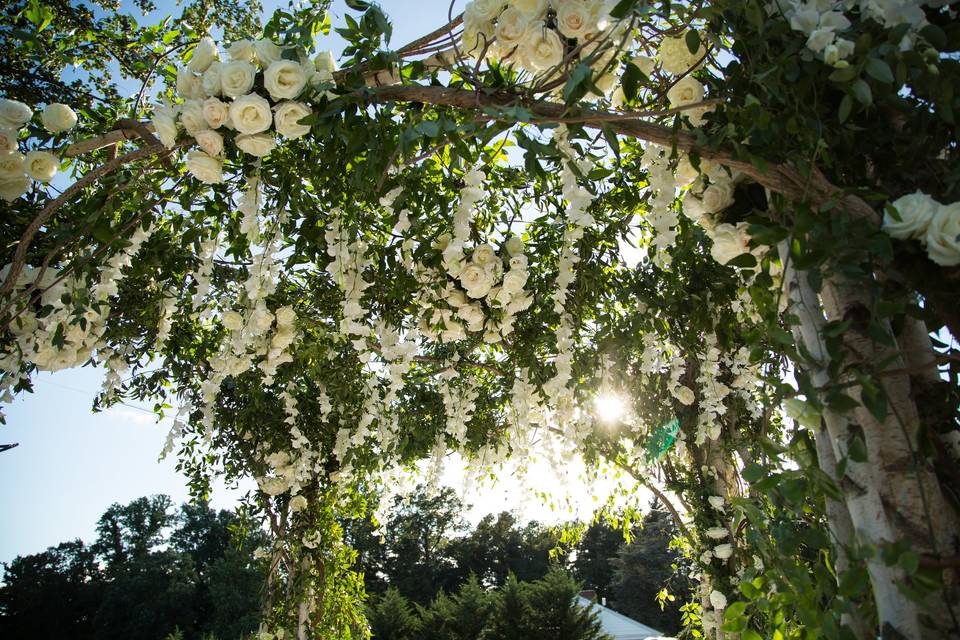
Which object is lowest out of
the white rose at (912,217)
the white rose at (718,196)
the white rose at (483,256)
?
the white rose at (912,217)

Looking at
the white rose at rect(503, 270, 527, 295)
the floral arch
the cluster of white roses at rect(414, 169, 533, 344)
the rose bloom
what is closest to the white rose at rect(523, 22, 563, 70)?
the floral arch

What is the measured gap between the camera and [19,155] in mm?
1623

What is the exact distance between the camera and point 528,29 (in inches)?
53.9

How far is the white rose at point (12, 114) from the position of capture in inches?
62.1

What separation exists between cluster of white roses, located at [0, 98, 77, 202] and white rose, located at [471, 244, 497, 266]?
4.16 feet

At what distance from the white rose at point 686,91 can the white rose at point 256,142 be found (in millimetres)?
1037

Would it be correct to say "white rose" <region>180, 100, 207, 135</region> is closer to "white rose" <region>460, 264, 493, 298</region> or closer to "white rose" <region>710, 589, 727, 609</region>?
"white rose" <region>460, 264, 493, 298</region>

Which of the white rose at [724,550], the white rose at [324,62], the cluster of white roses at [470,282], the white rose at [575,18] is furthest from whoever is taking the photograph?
the white rose at [724,550]

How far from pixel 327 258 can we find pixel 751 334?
1.64 m

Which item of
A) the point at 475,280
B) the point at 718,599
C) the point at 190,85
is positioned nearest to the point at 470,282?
the point at 475,280

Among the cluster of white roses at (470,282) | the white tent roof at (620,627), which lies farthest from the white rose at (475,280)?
the white tent roof at (620,627)

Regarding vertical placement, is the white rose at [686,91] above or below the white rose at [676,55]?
below

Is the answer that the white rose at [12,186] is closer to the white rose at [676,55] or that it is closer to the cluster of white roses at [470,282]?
the cluster of white roses at [470,282]

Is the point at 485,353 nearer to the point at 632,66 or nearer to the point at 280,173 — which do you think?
the point at 280,173
